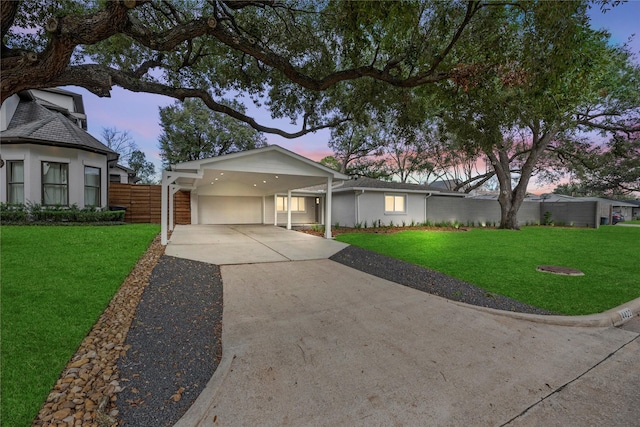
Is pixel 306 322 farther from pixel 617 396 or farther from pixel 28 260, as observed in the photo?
pixel 28 260

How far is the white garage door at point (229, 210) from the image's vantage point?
1762cm

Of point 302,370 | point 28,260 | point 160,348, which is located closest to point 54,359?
point 160,348

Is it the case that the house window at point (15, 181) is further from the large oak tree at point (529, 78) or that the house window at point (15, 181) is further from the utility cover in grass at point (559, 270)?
the utility cover in grass at point (559, 270)

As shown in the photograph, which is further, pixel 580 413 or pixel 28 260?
pixel 28 260

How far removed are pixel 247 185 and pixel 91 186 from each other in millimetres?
7145

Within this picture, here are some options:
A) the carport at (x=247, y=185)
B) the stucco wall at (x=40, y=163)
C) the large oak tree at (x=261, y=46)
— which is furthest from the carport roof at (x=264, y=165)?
the stucco wall at (x=40, y=163)

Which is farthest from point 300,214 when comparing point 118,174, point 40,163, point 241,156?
point 40,163

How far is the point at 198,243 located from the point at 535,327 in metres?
8.55

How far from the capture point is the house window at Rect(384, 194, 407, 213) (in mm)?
17031

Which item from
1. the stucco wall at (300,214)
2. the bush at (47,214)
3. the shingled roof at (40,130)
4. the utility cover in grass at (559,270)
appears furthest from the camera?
the stucco wall at (300,214)

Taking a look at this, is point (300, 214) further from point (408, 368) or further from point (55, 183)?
point (408, 368)

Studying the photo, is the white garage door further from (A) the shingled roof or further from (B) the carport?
(A) the shingled roof

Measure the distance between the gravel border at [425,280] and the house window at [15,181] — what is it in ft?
41.4

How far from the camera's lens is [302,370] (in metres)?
2.68
